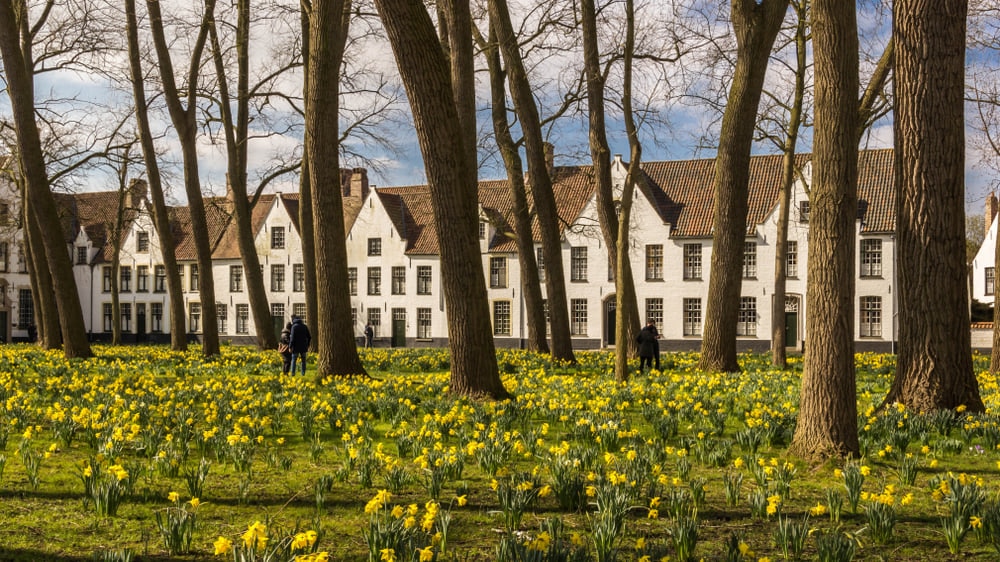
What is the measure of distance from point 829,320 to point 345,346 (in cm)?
922

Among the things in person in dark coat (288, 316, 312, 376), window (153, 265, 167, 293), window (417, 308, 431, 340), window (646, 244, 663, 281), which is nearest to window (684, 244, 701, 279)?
window (646, 244, 663, 281)

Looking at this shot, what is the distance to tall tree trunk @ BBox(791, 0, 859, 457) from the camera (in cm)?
739

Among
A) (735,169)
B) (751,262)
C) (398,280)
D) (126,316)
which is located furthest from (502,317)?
(735,169)

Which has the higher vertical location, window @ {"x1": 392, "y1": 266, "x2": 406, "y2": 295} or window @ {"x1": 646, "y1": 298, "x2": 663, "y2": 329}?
window @ {"x1": 392, "y1": 266, "x2": 406, "y2": 295}

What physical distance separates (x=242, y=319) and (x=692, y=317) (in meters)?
27.6

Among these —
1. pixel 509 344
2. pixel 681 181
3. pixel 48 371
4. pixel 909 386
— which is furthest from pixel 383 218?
pixel 909 386

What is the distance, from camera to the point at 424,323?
168ft

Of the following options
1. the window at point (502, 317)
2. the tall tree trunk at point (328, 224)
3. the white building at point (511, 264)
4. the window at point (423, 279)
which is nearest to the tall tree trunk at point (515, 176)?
the tall tree trunk at point (328, 224)

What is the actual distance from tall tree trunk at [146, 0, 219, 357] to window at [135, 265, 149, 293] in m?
38.8

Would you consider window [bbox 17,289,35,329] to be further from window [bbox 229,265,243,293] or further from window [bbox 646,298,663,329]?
window [bbox 646,298,663,329]

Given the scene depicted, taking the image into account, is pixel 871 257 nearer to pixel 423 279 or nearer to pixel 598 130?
pixel 423 279

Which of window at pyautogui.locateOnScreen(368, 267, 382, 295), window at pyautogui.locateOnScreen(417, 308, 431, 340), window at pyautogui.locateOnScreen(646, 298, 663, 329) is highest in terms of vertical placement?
window at pyautogui.locateOnScreen(368, 267, 382, 295)

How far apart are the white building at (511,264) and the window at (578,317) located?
8cm

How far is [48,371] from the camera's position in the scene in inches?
607
